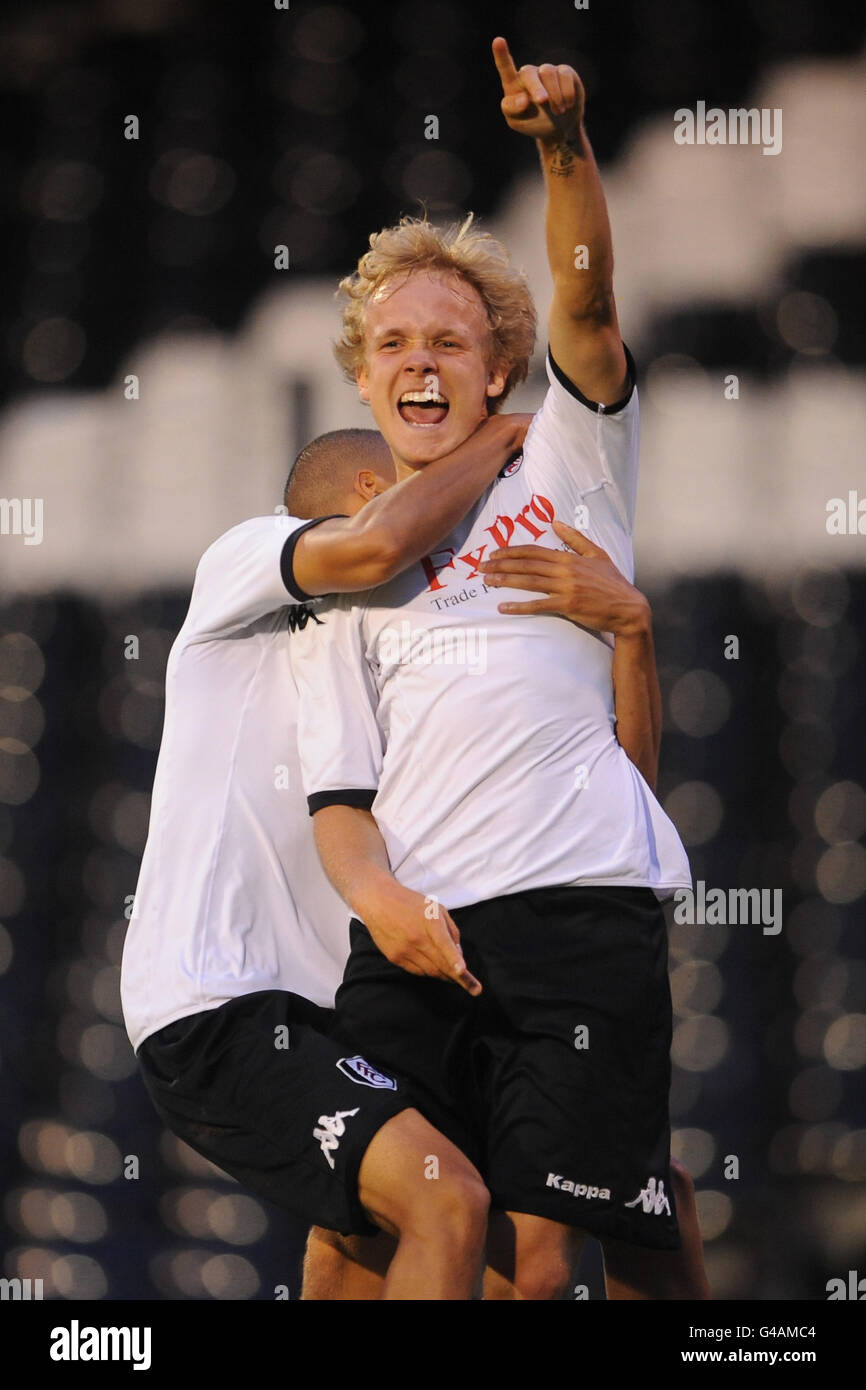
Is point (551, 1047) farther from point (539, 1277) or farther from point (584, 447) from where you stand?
point (584, 447)

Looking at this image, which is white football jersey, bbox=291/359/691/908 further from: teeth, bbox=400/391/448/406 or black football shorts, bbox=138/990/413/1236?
black football shorts, bbox=138/990/413/1236

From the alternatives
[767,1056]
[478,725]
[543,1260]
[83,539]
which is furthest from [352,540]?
[767,1056]

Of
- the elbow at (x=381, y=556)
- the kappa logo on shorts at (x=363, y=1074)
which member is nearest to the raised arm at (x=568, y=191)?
the elbow at (x=381, y=556)

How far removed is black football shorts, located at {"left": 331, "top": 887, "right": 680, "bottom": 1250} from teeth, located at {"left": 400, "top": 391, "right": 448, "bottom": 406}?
0.65 meters

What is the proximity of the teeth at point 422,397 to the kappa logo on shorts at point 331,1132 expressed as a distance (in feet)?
2.94

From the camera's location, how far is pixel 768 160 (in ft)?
9.04

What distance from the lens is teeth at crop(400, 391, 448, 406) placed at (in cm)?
199

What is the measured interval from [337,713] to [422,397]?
0.43m

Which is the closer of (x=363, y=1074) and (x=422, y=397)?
(x=363, y=1074)

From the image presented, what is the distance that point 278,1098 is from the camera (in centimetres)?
180

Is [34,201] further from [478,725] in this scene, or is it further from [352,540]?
[478,725]

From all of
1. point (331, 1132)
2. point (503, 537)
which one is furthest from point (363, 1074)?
point (503, 537)

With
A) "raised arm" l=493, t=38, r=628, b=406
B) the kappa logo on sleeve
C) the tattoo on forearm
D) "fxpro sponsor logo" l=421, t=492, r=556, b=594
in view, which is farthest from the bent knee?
the tattoo on forearm
